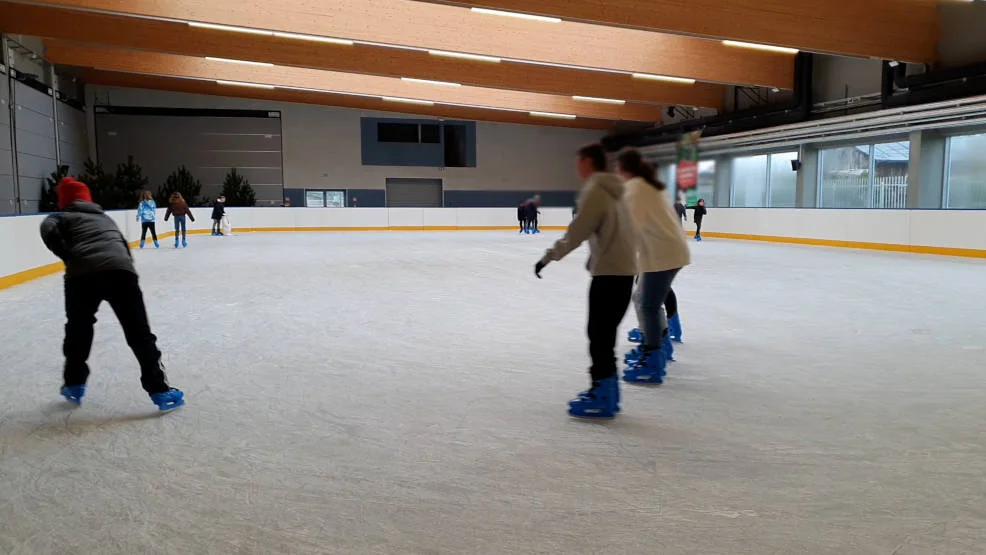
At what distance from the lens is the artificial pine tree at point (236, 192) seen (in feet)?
93.6

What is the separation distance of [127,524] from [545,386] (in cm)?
264

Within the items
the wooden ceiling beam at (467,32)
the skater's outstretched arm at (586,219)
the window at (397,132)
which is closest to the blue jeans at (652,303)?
the skater's outstretched arm at (586,219)

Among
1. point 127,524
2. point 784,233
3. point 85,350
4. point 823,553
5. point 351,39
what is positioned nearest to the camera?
point 823,553

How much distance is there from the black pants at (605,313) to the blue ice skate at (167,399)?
93.2 inches

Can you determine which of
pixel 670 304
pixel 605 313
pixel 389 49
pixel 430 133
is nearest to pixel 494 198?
pixel 430 133

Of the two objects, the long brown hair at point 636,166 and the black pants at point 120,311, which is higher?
the long brown hair at point 636,166

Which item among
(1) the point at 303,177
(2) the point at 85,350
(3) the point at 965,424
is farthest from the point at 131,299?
(1) the point at 303,177

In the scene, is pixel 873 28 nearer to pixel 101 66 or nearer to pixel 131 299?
pixel 131 299

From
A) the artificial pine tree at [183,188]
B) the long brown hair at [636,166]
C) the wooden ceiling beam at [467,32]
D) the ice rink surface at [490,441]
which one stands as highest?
the wooden ceiling beam at [467,32]

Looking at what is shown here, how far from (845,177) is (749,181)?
185 inches

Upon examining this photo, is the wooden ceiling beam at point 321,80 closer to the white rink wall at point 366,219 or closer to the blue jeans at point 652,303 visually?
the white rink wall at point 366,219

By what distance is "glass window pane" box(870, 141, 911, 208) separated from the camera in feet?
65.9

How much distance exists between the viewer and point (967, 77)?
16.3m

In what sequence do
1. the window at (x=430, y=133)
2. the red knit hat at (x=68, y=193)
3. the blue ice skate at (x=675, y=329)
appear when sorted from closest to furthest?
the red knit hat at (x=68, y=193)
the blue ice skate at (x=675, y=329)
the window at (x=430, y=133)
